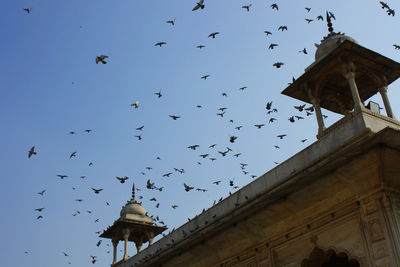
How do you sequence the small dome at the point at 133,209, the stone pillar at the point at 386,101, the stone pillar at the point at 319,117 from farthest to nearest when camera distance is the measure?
the small dome at the point at 133,209, the stone pillar at the point at 319,117, the stone pillar at the point at 386,101

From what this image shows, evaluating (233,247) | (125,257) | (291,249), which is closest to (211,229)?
(233,247)

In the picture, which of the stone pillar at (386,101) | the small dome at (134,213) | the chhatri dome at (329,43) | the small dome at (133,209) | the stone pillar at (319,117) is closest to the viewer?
the stone pillar at (386,101)

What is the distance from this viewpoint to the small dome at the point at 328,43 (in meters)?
13.7

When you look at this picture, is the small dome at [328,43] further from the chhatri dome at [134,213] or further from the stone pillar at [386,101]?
the chhatri dome at [134,213]

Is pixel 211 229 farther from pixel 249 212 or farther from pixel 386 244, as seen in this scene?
pixel 386 244

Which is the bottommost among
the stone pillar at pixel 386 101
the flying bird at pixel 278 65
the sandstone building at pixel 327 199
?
the sandstone building at pixel 327 199

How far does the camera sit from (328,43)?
45.6 feet

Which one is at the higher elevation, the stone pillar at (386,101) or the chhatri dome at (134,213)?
the chhatri dome at (134,213)

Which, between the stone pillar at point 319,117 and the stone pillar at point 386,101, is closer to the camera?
the stone pillar at point 386,101

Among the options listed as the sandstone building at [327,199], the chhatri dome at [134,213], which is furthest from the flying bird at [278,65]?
the chhatri dome at [134,213]

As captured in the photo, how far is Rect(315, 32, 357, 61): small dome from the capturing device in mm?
13727

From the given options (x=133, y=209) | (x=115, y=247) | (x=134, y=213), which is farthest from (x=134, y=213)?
(x=115, y=247)

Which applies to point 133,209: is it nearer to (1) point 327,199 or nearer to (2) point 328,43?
(2) point 328,43

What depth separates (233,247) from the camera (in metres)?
12.9
